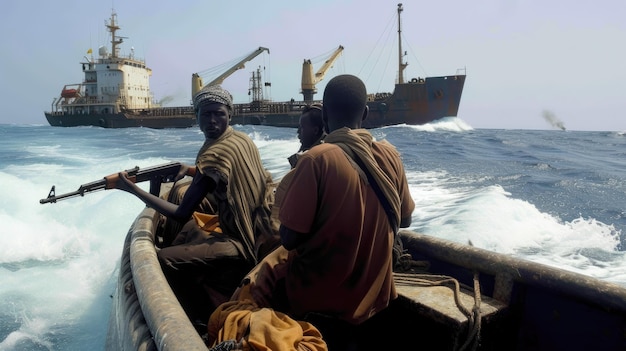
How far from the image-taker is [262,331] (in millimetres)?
1538

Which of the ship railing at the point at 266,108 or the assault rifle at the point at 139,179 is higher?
the ship railing at the point at 266,108

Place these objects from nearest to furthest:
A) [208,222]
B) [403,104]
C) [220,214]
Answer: [220,214], [208,222], [403,104]

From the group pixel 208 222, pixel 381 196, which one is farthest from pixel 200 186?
pixel 381 196

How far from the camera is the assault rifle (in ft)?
9.89

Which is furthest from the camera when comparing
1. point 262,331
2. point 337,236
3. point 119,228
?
point 119,228

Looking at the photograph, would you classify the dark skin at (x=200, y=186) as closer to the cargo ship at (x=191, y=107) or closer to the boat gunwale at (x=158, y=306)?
the boat gunwale at (x=158, y=306)

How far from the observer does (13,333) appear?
4.49 m

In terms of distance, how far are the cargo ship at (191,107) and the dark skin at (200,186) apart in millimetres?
34535

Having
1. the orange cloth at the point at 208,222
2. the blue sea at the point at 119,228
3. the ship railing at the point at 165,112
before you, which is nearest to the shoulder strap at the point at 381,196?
the orange cloth at the point at 208,222

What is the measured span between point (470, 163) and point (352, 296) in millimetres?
14400

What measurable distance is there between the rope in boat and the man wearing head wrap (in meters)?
0.80

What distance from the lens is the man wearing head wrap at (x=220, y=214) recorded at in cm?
249

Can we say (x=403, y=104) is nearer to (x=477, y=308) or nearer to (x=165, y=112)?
(x=165, y=112)

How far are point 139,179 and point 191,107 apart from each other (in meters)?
41.3
